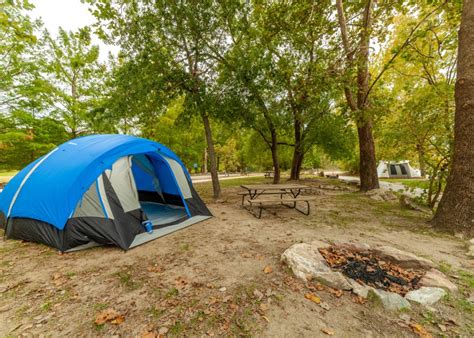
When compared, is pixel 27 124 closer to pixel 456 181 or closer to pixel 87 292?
pixel 87 292

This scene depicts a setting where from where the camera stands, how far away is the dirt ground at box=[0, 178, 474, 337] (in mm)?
1878

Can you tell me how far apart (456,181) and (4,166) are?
22509 millimetres

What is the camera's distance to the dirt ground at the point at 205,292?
188cm

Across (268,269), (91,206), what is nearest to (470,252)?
(268,269)

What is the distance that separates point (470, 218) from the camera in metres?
3.85

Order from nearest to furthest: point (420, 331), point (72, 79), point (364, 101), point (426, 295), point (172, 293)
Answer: point (420, 331) → point (426, 295) → point (172, 293) → point (364, 101) → point (72, 79)

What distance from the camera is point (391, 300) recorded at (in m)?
2.09

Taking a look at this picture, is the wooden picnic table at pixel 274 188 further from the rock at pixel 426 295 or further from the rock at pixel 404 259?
the rock at pixel 426 295

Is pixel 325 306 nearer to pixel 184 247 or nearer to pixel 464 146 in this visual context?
pixel 184 247

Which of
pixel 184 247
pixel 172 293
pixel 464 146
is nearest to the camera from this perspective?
pixel 172 293

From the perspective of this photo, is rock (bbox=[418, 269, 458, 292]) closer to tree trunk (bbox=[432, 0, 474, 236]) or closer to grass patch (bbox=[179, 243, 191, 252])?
tree trunk (bbox=[432, 0, 474, 236])

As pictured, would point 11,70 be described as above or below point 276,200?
above

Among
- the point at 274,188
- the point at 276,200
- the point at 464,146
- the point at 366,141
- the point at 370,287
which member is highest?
the point at 366,141

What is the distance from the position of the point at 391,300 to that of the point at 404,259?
1091mm
